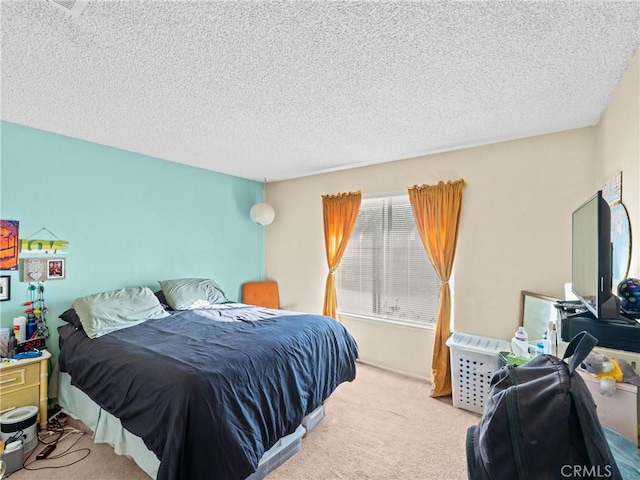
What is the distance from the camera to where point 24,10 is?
1.29 m

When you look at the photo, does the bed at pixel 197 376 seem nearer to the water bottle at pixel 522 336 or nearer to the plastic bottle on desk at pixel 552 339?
the water bottle at pixel 522 336

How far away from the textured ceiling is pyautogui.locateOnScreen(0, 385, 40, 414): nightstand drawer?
2.12m

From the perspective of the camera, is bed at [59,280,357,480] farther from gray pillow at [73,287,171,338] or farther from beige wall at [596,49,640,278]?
beige wall at [596,49,640,278]

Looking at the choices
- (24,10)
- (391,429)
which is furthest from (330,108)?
(391,429)

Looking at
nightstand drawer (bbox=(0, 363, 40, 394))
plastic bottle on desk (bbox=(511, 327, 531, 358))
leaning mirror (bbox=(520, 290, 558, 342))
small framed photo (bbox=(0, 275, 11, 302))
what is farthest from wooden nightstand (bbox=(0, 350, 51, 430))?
leaning mirror (bbox=(520, 290, 558, 342))

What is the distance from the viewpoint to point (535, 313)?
2527mm

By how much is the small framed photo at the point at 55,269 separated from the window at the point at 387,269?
114 inches

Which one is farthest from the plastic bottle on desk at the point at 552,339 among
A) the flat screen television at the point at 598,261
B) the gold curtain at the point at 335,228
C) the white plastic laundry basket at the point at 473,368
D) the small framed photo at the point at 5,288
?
the small framed photo at the point at 5,288

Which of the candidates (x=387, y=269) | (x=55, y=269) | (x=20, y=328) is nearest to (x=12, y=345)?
(x=20, y=328)

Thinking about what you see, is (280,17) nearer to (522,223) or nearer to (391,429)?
(522,223)

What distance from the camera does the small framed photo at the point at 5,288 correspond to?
238 cm

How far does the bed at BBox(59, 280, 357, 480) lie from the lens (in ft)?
4.96

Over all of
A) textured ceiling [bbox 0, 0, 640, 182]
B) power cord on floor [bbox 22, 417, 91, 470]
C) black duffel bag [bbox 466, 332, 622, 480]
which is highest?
textured ceiling [bbox 0, 0, 640, 182]

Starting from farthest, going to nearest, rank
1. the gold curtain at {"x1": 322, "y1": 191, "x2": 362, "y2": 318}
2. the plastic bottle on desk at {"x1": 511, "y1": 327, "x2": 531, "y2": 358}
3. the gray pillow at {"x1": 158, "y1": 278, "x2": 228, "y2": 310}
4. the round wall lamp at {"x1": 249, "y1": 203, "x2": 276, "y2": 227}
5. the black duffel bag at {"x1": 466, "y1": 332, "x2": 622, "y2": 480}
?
the round wall lamp at {"x1": 249, "y1": 203, "x2": 276, "y2": 227} < the gold curtain at {"x1": 322, "y1": 191, "x2": 362, "y2": 318} < the gray pillow at {"x1": 158, "y1": 278, "x2": 228, "y2": 310} < the plastic bottle on desk at {"x1": 511, "y1": 327, "x2": 531, "y2": 358} < the black duffel bag at {"x1": 466, "y1": 332, "x2": 622, "y2": 480}
